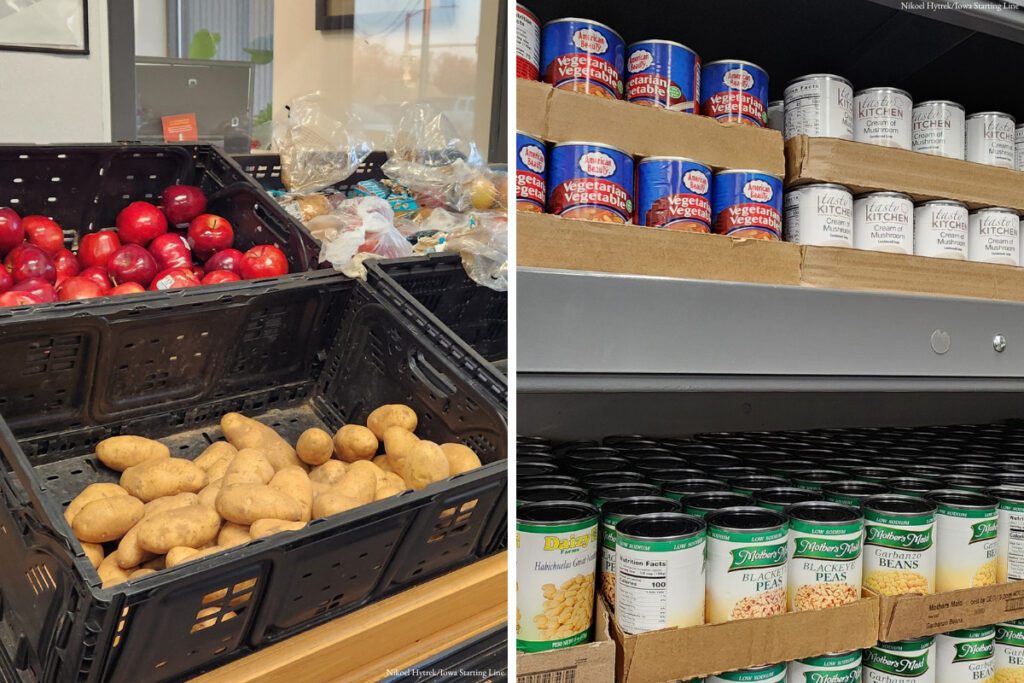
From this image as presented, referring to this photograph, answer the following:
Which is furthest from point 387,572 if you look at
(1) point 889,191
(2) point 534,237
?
(1) point 889,191

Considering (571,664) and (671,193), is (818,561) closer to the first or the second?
(571,664)

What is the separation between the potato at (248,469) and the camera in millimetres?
1072

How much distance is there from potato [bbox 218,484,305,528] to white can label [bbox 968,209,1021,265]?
1051mm

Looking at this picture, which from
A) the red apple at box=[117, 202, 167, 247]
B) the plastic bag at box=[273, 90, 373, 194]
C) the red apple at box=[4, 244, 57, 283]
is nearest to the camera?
the red apple at box=[4, 244, 57, 283]

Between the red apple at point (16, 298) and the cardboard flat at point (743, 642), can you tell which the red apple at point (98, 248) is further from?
the cardboard flat at point (743, 642)

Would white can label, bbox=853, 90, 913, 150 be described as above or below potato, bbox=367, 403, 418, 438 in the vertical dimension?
above

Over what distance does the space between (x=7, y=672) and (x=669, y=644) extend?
2.40 feet

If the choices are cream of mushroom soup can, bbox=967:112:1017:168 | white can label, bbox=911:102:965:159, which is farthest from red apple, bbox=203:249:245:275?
cream of mushroom soup can, bbox=967:112:1017:168

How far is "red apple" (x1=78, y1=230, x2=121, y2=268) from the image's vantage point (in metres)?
1.60

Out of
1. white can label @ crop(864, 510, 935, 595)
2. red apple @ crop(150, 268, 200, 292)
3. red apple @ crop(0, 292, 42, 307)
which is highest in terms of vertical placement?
red apple @ crop(150, 268, 200, 292)

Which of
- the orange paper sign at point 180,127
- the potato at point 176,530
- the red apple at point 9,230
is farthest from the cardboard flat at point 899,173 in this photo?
the orange paper sign at point 180,127

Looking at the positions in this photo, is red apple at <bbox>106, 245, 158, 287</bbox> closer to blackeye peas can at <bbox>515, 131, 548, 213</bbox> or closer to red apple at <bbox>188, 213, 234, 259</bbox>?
red apple at <bbox>188, 213, 234, 259</bbox>

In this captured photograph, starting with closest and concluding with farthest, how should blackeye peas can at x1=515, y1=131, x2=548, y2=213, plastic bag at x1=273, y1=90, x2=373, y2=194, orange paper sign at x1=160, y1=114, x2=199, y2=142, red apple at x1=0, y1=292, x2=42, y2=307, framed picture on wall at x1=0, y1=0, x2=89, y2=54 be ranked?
blackeye peas can at x1=515, y1=131, x2=548, y2=213 < red apple at x1=0, y1=292, x2=42, y2=307 < plastic bag at x1=273, y1=90, x2=373, y2=194 < framed picture on wall at x1=0, y1=0, x2=89, y2=54 < orange paper sign at x1=160, y1=114, x2=199, y2=142

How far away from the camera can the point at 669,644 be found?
972mm
